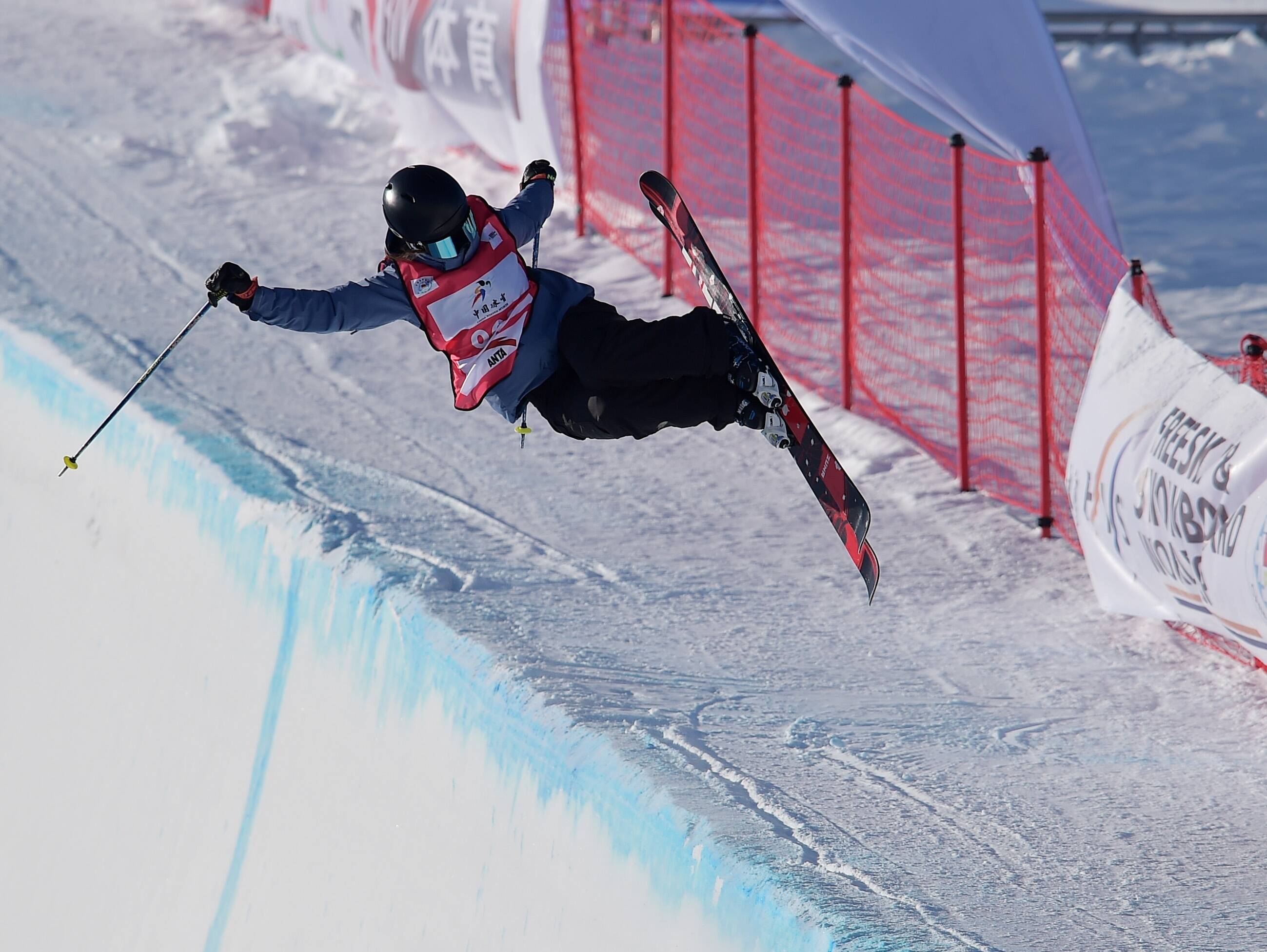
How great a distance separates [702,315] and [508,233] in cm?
72

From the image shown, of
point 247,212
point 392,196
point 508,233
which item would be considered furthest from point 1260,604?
point 247,212

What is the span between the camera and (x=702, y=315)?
4.99 meters

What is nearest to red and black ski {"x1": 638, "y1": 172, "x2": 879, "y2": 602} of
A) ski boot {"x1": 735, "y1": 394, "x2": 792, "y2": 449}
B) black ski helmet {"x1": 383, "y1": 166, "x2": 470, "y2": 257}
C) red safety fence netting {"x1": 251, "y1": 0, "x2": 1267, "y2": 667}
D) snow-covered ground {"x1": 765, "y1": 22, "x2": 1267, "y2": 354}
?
ski boot {"x1": 735, "y1": 394, "x2": 792, "y2": 449}

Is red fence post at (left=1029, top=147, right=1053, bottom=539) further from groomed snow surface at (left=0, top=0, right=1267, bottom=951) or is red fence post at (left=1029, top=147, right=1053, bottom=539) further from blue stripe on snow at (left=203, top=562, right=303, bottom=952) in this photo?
blue stripe on snow at (left=203, top=562, right=303, bottom=952)

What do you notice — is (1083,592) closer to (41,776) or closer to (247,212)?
(41,776)

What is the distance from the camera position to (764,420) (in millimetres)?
5242

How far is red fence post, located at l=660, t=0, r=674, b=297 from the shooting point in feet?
28.3

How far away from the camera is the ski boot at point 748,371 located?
5051mm

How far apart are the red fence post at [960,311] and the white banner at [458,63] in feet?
11.1

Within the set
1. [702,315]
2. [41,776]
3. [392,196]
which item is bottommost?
[41,776]

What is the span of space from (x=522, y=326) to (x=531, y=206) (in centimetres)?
42

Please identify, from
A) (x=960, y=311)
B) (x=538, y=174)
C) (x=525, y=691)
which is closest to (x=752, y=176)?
(x=960, y=311)

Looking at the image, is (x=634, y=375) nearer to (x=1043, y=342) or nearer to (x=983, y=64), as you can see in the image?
(x=1043, y=342)

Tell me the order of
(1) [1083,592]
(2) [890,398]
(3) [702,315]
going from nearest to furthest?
(3) [702,315], (1) [1083,592], (2) [890,398]
